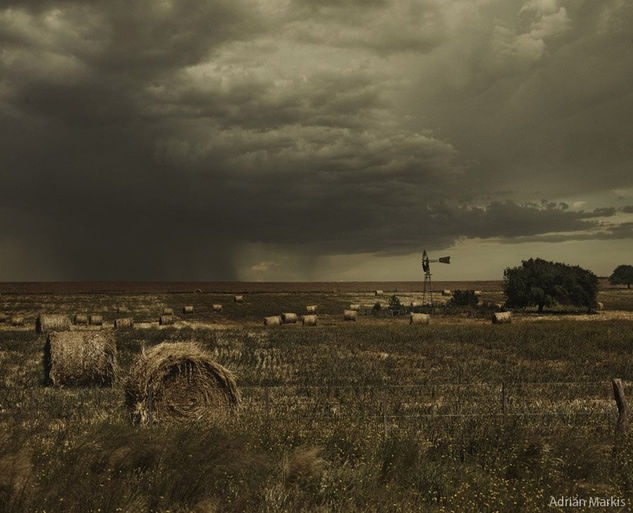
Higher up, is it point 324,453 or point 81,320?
point 81,320

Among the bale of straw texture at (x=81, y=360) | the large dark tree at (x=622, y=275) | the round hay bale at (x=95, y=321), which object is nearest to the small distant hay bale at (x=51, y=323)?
the round hay bale at (x=95, y=321)

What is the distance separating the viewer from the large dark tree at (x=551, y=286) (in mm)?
54281

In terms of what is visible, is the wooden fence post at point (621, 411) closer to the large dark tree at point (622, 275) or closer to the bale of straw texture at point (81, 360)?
the bale of straw texture at point (81, 360)

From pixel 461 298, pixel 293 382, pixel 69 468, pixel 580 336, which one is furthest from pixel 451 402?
pixel 461 298

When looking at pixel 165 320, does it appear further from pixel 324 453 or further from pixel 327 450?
pixel 324 453

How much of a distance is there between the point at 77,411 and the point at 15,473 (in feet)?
25.6

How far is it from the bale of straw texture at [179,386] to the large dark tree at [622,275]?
422ft

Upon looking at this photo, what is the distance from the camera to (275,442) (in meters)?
10.0

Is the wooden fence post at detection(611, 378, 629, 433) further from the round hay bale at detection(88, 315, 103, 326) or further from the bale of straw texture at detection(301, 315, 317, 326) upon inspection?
the round hay bale at detection(88, 315, 103, 326)

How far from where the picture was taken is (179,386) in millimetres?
14516

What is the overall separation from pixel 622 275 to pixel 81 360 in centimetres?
12878

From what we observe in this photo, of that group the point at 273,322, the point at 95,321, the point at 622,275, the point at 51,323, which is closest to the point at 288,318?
the point at 273,322

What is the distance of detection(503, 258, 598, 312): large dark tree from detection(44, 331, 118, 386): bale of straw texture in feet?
144

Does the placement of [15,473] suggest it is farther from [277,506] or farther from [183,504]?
[277,506]
